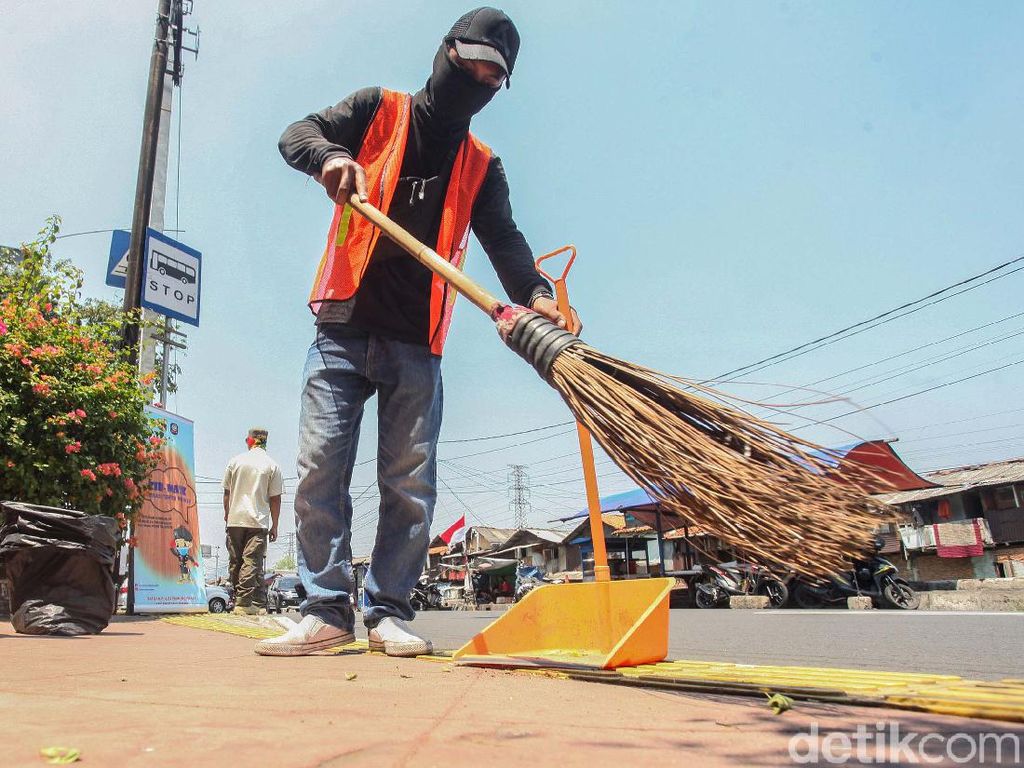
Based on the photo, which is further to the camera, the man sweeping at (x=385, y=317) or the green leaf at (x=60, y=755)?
the man sweeping at (x=385, y=317)

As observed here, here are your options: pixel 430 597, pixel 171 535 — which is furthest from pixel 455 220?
pixel 430 597

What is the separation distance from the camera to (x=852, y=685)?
1555 mm

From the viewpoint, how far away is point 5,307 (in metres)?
6.18

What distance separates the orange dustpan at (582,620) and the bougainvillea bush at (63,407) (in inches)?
197

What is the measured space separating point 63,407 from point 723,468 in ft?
20.1

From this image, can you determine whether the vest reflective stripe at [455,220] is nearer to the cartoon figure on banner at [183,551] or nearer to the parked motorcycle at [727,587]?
the cartoon figure on banner at [183,551]

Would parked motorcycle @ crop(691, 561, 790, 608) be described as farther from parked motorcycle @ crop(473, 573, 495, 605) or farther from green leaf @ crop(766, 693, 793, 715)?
parked motorcycle @ crop(473, 573, 495, 605)

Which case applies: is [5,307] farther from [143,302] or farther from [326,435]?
[326,435]

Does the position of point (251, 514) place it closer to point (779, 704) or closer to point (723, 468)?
point (723, 468)

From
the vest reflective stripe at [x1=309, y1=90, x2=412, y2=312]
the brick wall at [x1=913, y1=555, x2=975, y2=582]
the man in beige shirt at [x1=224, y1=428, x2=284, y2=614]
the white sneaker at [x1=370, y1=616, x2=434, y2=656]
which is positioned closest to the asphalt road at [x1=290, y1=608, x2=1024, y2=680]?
the white sneaker at [x1=370, y1=616, x2=434, y2=656]

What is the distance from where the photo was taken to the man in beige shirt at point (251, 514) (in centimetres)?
650

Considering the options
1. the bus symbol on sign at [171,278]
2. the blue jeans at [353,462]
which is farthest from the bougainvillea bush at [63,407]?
the blue jeans at [353,462]


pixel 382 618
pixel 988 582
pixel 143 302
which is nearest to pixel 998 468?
pixel 988 582

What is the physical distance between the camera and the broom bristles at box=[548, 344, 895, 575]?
4.99ft
